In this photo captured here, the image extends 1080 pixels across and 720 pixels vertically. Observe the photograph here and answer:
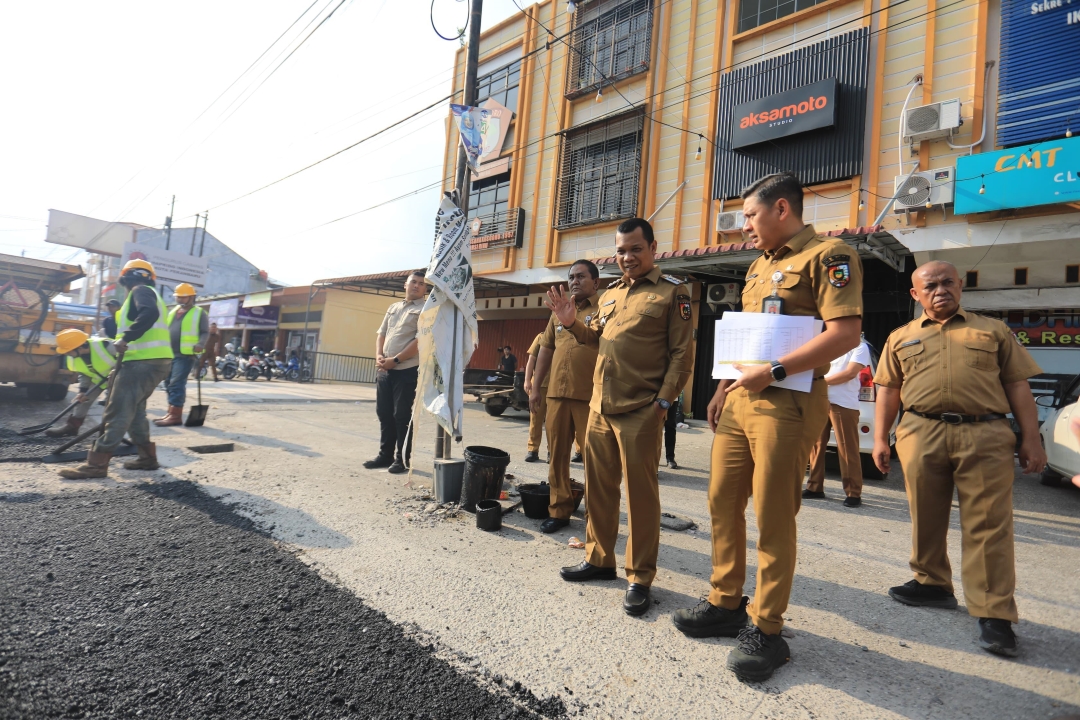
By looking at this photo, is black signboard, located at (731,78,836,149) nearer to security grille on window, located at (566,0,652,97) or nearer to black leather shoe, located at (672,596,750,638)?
security grille on window, located at (566,0,652,97)

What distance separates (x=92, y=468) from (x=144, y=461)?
41 cm

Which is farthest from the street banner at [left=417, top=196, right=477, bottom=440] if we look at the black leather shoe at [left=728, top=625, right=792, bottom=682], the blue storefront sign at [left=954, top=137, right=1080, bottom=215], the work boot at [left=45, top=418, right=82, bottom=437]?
the blue storefront sign at [left=954, top=137, right=1080, bottom=215]

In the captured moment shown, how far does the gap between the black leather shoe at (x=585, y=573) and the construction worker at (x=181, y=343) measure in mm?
6646

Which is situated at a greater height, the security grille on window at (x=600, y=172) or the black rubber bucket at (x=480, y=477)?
the security grille on window at (x=600, y=172)

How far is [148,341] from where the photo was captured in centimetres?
464

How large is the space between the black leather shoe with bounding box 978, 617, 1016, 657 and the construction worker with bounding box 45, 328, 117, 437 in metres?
7.06

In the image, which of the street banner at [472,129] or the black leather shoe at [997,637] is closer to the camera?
the black leather shoe at [997,637]

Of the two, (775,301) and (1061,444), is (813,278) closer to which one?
(775,301)

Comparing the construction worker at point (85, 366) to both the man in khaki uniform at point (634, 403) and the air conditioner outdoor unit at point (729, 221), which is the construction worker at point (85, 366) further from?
the air conditioner outdoor unit at point (729, 221)

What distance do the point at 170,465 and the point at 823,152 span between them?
11.0m

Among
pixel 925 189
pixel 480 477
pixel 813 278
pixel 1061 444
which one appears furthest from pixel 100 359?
pixel 925 189

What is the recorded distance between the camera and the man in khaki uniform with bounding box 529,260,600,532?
12.4 feet

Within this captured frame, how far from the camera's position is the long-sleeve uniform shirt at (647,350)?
8.74 ft

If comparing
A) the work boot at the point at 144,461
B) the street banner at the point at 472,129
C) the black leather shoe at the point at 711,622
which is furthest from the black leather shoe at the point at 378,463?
the black leather shoe at the point at 711,622
